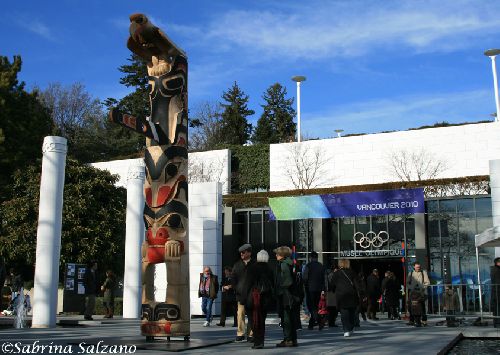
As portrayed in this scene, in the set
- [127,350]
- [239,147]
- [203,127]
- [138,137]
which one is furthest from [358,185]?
[203,127]

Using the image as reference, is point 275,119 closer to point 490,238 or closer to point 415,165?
point 415,165

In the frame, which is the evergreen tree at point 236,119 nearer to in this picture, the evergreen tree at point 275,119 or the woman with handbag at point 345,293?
the evergreen tree at point 275,119

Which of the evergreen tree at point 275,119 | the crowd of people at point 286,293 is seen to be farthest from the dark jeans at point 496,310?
the evergreen tree at point 275,119

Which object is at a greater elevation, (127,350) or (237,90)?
(237,90)

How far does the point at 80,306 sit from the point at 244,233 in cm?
1015

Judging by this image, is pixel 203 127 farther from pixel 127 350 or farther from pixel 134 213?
pixel 127 350

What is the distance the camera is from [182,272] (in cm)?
1023

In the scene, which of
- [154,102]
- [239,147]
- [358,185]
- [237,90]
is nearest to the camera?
[154,102]

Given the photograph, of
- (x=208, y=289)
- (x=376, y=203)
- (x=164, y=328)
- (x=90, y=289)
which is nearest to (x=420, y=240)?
(x=376, y=203)

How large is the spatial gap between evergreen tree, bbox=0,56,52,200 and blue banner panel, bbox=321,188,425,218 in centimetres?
1756

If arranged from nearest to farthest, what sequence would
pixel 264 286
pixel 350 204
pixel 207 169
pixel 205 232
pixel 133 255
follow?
pixel 264 286 → pixel 133 255 → pixel 205 232 → pixel 350 204 → pixel 207 169

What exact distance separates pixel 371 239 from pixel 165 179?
16.4 m

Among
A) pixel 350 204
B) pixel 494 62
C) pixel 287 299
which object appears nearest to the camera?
pixel 287 299

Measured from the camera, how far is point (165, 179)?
10.4 meters
